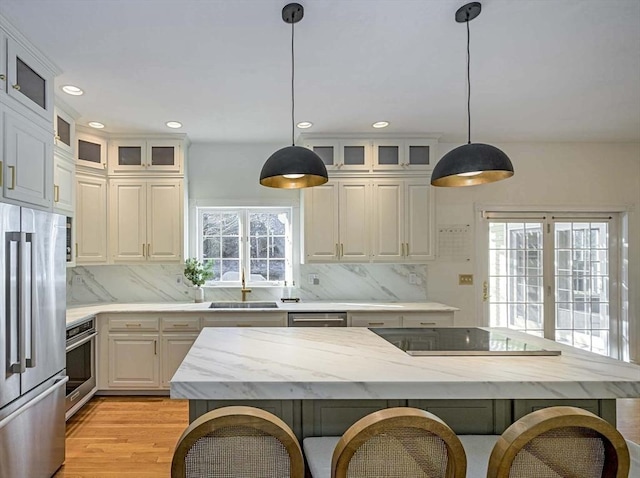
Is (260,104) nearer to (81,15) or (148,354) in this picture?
(81,15)

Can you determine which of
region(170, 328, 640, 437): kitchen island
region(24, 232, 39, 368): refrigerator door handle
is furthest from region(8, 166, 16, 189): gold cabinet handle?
region(170, 328, 640, 437): kitchen island

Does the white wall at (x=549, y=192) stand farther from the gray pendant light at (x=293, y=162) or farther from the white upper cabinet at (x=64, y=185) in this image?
the white upper cabinet at (x=64, y=185)

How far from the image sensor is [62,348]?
2.57 metres

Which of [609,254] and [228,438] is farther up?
[609,254]

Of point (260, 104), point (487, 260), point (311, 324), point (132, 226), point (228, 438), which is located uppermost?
point (260, 104)

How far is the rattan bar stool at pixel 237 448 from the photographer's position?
106cm

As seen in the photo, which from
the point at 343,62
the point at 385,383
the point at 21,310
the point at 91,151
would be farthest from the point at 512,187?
the point at 21,310

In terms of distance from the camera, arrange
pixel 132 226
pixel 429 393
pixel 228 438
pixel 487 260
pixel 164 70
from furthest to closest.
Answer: pixel 487 260 → pixel 132 226 → pixel 164 70 → pixel 429 393 → pixel 228 438

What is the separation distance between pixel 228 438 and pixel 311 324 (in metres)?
2.82

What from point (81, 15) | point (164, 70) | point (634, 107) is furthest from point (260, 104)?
point (634, 107)

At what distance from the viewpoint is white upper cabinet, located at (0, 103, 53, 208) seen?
7.35 feet

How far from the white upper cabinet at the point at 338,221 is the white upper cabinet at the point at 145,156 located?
1.39 m

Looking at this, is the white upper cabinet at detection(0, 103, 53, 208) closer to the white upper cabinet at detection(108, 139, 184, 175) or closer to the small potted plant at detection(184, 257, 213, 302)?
the white upper cabinet at detection(108, 139, 184, 175)

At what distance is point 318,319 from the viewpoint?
3.88m
